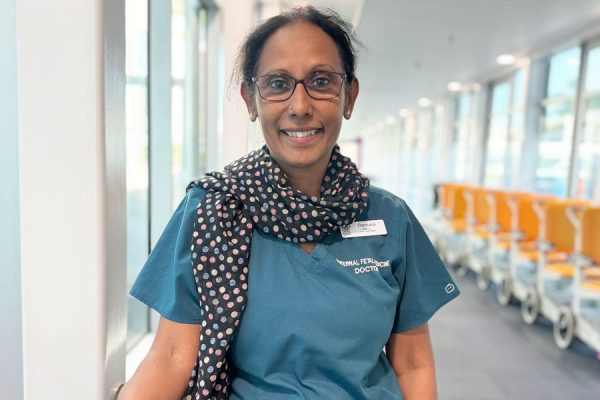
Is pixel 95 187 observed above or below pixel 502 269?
above

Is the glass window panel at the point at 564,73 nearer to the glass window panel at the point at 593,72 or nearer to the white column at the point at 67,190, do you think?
the glass window panel at the point at 593,72

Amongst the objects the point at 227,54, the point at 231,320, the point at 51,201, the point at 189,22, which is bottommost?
the point at 231,320

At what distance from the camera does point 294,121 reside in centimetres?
112

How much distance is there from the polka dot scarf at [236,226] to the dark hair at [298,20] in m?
0.23

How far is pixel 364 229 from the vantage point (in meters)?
1.20

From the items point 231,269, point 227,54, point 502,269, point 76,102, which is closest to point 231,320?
point 231,269

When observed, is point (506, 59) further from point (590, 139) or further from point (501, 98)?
point (590, 139)

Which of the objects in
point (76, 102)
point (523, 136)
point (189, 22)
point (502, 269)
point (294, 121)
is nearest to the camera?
point (76, 102)

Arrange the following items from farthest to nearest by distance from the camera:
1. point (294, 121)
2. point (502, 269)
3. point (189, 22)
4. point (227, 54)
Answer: point (502, 269)
point (189, 22)
point (227, 54)
point (294, 121)

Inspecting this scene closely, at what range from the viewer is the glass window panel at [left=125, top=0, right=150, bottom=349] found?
216cm

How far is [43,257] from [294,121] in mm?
631

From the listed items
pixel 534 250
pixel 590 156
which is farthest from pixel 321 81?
pixel 590 156

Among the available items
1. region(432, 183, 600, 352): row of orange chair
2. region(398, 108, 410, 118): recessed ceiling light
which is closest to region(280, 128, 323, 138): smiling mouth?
region(432, 183, 600, 352): row of orange chair

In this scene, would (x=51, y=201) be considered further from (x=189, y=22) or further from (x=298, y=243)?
(x=189, y=22)
